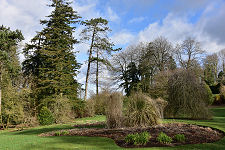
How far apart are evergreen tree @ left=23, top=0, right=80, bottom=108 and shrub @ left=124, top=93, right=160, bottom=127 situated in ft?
43.4

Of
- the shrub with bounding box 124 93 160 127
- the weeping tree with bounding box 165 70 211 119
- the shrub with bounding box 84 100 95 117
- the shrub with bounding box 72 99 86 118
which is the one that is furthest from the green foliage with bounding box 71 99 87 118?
the shrub with bounding box 124 93 160 127

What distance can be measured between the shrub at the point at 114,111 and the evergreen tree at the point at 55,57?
12.5 metres

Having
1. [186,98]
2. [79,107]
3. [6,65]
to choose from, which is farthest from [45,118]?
[186,98]

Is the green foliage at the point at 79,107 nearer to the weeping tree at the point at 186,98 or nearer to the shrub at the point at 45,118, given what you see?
the shrub at the point at 45,118

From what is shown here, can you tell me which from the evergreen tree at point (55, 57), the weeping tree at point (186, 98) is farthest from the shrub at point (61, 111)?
the weeping tree at point (186, 98)

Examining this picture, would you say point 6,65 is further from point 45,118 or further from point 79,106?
point 79,106

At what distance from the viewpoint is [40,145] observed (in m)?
6.84

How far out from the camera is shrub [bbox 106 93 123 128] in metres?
9.98

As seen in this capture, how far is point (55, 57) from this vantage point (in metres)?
23.4

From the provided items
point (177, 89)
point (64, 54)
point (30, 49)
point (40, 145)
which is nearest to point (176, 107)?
point (177, 89)

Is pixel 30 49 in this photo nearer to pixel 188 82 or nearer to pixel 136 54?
pixel 136 54

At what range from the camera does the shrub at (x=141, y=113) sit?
9.68 metres

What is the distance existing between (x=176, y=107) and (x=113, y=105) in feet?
24.1

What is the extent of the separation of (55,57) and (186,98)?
14.8 meters
